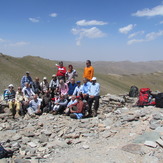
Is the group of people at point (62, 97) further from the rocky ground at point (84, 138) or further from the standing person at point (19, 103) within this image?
the rocky ground at point (84, 138)

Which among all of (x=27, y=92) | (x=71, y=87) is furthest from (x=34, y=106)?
(x=71, y=87)

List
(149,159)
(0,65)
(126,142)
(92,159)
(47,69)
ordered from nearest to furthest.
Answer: (149,159) < (92,159) < (126,142) < (0,65) < (47,69)

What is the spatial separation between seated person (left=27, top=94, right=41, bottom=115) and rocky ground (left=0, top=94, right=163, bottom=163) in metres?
0.48

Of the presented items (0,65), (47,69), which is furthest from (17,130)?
(47,69)

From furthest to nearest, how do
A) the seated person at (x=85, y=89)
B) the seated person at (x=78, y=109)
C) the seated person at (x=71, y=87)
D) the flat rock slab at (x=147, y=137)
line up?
the seated person at (x=71, y=87)
the seated person at (x=85, y=89)
the seated person at (x=78, y=109)
the flat rock slab at (x=147, y=137)

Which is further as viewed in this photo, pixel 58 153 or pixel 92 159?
pixel 58 153

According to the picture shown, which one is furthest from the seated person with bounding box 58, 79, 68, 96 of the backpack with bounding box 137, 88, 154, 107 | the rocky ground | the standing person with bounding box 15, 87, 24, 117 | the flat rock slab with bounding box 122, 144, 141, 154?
the flat rock slab with bounding box 122, 144, 141, 154

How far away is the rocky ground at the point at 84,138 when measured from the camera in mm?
5902

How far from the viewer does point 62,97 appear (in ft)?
35.9

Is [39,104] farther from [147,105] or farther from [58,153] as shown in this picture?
[147,105]

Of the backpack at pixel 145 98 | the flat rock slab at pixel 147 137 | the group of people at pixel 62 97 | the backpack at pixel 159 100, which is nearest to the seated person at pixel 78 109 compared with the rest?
the group of people at pixel 62 97

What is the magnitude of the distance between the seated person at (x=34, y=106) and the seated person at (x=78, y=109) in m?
1.93

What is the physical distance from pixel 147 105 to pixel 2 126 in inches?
313

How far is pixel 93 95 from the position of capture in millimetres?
10211
